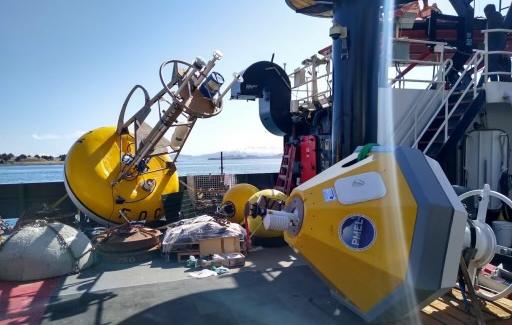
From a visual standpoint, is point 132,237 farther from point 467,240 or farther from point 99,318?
point 467,240

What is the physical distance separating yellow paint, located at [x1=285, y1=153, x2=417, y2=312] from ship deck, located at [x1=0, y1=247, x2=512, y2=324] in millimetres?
1240

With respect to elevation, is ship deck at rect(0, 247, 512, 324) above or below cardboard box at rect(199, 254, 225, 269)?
below

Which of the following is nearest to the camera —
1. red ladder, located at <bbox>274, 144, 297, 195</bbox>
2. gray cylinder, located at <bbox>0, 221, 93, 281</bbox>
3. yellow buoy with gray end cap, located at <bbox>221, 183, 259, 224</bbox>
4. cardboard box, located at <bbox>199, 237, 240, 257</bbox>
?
gray cylinder, located at <bbox>0, 221, 93, 281</bbox>

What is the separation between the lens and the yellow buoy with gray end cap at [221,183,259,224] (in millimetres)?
9758

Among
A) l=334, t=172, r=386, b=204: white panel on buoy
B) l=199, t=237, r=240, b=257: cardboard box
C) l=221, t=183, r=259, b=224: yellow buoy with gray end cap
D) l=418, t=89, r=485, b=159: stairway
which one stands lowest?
l=199, t=237, r=240, b=257: cardboard box

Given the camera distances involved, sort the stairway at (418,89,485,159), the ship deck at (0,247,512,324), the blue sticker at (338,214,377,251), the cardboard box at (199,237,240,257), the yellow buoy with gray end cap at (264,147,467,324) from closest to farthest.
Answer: the yellow buoy with gray end cap at (264,147,467,324)
the blue sticker at (338,214,377,251)
the ship deck at (0,247,512,324)
the stairway at (418,89,485,159)
the cardboard box at (199,237,240,257)

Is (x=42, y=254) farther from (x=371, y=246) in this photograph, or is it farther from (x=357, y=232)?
(x=371, y=246)

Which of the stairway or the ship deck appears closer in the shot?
the ship deck

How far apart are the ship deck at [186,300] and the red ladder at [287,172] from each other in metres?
3.24

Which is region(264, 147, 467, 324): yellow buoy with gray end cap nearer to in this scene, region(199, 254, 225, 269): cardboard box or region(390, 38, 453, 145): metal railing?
region(199, 254, 225, 269): cardboard box

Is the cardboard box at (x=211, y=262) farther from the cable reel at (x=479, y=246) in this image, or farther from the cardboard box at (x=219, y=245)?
the cable reel at (x=479, y=246)

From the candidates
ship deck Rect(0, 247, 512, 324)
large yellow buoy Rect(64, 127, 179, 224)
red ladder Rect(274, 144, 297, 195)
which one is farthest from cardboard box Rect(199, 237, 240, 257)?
red ladder Rect(274, 144, 297, 195)

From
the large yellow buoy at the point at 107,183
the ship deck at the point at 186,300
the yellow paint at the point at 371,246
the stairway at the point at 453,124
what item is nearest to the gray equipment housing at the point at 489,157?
the stairway at the point at 453,124

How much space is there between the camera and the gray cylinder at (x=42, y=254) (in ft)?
20.9
